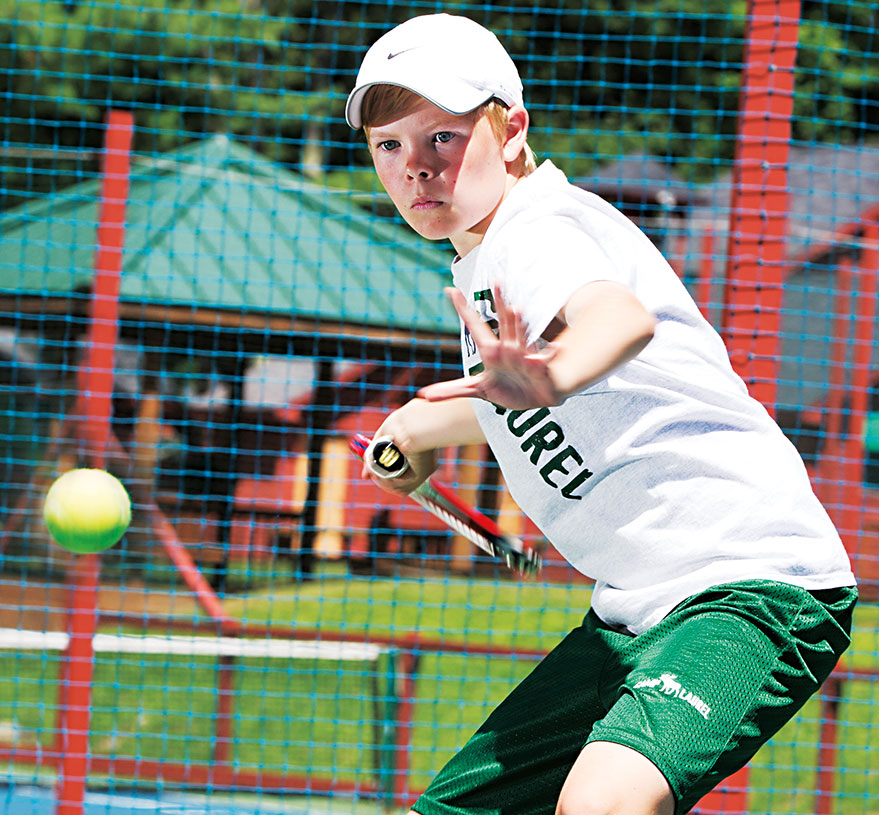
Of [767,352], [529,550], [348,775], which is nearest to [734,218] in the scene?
[767,352]

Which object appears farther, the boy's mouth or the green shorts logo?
the boy's mouth

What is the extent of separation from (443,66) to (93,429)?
2314 millimetres

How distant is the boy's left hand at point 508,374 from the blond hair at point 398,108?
56 cm

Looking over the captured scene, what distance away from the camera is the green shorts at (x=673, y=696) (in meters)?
1.54

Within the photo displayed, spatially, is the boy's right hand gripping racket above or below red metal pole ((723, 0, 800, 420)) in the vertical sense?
below

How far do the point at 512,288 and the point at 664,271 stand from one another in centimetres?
26

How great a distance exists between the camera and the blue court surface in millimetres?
4152

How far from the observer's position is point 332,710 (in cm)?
598

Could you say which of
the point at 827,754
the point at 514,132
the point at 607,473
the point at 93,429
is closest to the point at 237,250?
the point at 93,429

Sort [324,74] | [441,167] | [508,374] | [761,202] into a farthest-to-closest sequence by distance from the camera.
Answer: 1. [324,74]
2. [761,202]
3. [441,167]
4. [508,374]

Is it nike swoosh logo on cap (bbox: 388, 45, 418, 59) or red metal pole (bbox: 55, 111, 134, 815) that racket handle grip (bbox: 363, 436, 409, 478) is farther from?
red metal pole (bbox: 55, 111, 134, 815)

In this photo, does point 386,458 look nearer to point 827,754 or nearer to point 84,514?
point 84,514

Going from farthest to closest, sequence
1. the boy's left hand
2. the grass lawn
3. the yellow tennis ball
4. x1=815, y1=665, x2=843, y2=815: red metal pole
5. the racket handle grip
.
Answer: the grass lawn < x1=815, y1=665, x2=843, y2=815: red metal pole < the yellow tennis ball < the racket handle grip < the boy's left hand

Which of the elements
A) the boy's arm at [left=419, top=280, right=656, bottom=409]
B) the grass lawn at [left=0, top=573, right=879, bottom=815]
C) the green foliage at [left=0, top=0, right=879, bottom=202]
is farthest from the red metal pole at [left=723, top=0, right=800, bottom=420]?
the green foliage at [left=0, top=0, right=879, bottom=202]
